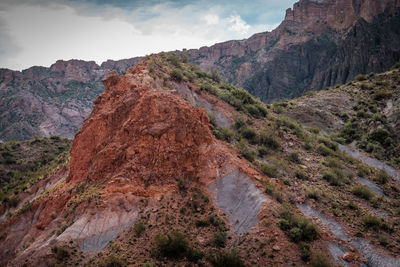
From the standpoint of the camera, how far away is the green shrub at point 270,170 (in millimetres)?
14023

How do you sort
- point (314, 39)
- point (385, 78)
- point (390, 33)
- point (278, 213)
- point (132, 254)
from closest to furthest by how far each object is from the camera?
1. point (132, 254)
2. point (278, 213)
3. point (385, 78)
4. point (390, 33)
5. point (314, 39)

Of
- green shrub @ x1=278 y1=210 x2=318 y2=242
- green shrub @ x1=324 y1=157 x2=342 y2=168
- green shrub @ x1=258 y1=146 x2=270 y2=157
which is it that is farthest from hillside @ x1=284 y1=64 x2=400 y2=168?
green shrub @ x1=278 y1=210 x2=318 y2=242

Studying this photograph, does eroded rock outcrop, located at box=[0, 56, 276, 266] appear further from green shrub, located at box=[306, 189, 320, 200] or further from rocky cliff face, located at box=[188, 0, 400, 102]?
rocky cliff face, located at box=[188, 0, 400, 102]

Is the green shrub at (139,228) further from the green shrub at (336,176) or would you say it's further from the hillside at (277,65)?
the hillside at (277,65)

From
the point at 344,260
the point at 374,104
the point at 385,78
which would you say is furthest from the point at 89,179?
the point at 385,78

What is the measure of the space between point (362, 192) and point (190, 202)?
31.3 feet

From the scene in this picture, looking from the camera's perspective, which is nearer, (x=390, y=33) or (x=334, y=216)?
(x=334, y=216)

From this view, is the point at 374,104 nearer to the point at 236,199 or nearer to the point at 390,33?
the point at 236,199

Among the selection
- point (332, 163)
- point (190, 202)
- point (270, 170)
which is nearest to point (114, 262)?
point (190, 202)

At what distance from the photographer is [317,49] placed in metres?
94.9

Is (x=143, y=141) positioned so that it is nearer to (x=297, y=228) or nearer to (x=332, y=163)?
(x=297, y=228)

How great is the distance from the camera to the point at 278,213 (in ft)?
35.2

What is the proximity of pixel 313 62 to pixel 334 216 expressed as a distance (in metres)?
98.5

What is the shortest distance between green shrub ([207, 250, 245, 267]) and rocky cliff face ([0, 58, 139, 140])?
101 m
